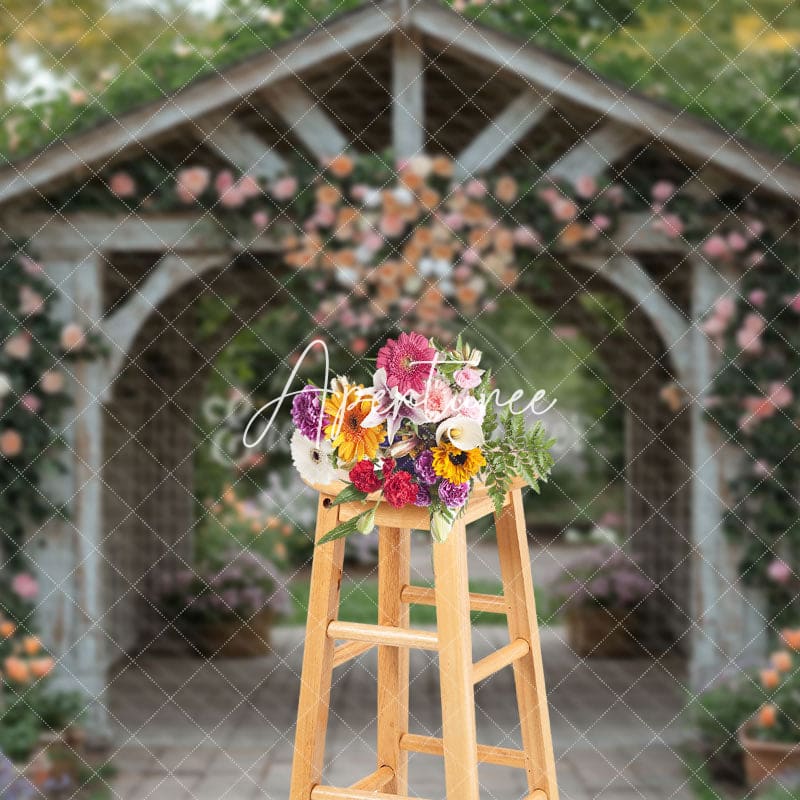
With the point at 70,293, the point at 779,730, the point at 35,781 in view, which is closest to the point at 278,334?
the point at 70,293

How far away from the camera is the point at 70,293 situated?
4.31 meters

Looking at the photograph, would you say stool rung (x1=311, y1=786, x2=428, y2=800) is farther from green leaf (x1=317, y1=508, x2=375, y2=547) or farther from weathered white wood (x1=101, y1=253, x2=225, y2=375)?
weathered white wood (x1=101, y1=253, x2=225, y2=375)

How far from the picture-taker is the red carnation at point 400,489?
1787mm

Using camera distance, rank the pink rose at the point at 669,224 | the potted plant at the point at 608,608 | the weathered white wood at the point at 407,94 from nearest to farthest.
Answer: the weathered white wood at the point at 407,94, the pink rose at the point at 669,224, the potted plant at the point at 608,608

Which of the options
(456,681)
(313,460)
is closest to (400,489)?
(313,460)

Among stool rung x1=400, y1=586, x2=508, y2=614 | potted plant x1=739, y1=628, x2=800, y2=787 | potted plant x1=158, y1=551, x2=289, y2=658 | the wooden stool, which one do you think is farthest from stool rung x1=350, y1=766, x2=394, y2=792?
potted plant x1=158, y1=551, x2=289, y2=658

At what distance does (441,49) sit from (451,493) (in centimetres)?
272

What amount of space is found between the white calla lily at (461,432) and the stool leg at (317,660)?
23cm

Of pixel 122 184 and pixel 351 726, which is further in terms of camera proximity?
pixel 351 726

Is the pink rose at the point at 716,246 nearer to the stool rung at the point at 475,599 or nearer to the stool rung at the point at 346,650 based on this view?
the stool rung at the point at 475,599

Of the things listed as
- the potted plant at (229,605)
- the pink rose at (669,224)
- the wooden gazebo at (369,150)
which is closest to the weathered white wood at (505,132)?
the wooden gazebo at (369,150)

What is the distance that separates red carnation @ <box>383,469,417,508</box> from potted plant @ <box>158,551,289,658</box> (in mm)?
4025

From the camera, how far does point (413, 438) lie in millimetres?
1833

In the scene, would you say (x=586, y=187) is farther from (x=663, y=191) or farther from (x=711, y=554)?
(x=711, y=554)
